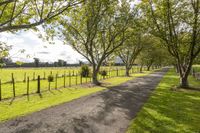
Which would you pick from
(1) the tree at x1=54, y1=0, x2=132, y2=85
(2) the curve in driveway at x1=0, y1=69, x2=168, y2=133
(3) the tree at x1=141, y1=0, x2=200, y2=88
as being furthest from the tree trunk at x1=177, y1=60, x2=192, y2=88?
(2) the curve in driveway at x1=0, y1=69, x2=168, y2=133

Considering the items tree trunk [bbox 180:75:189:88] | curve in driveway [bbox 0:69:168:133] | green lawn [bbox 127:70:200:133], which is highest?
tree trunk [bbox 180:75:189:88]

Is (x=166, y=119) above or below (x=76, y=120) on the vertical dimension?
below

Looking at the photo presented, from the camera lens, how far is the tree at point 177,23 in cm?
2181

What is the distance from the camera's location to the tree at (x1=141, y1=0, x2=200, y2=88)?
2181 cm

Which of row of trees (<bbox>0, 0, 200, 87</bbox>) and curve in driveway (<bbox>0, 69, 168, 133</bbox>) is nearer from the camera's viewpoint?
curve in driveway (<bbox>0, 69, 168, 133</bbox>)

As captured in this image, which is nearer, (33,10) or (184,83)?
(33,10)

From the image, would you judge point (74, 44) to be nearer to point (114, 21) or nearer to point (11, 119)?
point (114, 21)

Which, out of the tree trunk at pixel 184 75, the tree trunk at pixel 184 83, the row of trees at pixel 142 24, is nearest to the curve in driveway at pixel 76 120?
the row of trees at pixel 142 24

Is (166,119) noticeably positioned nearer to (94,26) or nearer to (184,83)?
(184,83)

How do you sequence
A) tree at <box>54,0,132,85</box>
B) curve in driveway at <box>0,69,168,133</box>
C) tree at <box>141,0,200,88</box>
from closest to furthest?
curve in driveway at <box>0,69,168,133</box> < tree at <box>141,0,200,88</box> < tree at <box>54,0,132,85</box>

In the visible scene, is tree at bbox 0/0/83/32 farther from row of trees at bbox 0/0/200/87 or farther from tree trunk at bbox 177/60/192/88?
tree trunk at bbox 177/60/192/88

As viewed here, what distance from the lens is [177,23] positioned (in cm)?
2325

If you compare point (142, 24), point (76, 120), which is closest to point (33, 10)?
point (76, 120)

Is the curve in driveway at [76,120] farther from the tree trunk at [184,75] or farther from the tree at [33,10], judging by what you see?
the tree trunk at [184,75]
